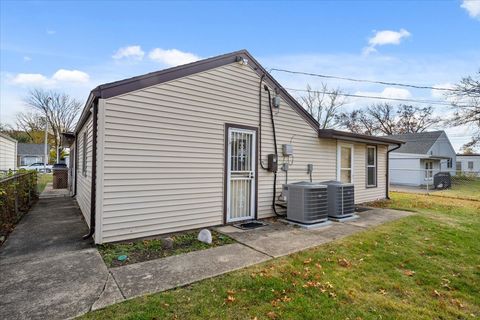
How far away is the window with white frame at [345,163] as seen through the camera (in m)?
8.47

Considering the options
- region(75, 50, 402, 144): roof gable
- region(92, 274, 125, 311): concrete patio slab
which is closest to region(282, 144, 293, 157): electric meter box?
region(75, 50, 402, 144): roof gable

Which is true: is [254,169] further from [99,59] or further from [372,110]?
[372,110]

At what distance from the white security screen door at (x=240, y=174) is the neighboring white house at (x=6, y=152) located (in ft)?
49.2

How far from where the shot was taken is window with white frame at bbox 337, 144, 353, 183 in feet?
27.8

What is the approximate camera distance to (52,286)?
282 cm

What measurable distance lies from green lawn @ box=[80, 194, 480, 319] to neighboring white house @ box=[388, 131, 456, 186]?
14.8 meters

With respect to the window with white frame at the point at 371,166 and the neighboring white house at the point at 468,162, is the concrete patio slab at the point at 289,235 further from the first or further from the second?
the neighboring white house at the point at 468,162

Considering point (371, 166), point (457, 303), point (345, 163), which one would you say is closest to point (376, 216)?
point (345, 163)

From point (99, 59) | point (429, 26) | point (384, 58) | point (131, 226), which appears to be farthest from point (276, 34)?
point (131, 226)

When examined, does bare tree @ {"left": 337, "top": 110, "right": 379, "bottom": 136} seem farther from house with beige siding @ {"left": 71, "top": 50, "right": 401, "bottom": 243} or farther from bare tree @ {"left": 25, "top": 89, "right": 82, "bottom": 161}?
bare tree @ {"left": 25, "top": 89, "right": 82, "bottom": 161}

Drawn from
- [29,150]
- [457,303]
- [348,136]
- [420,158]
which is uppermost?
[29,150]

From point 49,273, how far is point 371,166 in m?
9.90

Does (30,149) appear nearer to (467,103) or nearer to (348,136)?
(348,136)

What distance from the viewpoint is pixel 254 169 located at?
6184 millimetres
